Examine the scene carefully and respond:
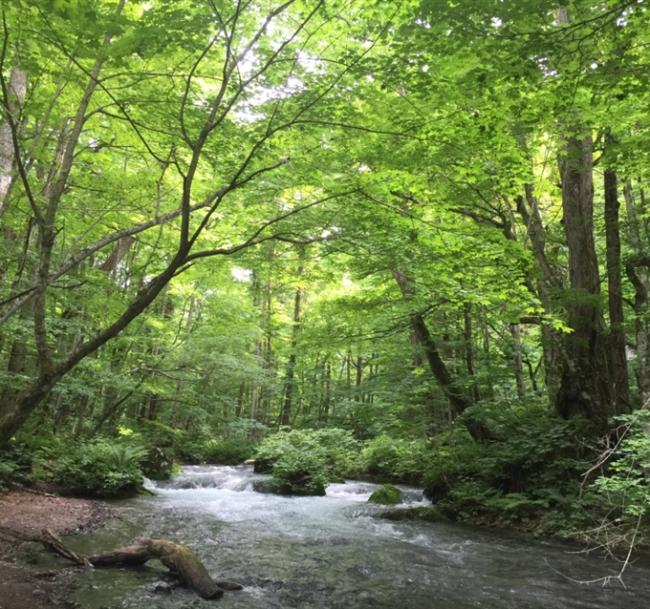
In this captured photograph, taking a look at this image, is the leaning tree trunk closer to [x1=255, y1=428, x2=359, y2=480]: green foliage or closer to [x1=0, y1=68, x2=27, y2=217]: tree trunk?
[x1=255, y1=428, x2=359, y2=480]: green foliage

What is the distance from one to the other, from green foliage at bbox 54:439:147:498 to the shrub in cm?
398

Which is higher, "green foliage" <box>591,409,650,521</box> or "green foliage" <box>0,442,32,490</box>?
"green foliage" <box>591,409,650,521</box>

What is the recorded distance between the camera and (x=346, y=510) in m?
11.8

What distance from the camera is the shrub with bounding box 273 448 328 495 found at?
46.6 feet

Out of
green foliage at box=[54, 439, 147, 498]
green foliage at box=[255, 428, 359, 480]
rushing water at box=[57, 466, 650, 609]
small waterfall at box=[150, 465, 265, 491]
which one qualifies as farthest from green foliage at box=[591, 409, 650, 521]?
small waterfall at box=[150, 465, 265, 491]

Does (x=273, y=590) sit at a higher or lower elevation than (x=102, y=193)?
lower

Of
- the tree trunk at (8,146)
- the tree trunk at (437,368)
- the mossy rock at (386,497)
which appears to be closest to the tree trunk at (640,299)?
the tree trunk at (437,368)

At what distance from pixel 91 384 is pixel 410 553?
9093 mm

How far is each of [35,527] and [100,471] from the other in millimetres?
4218

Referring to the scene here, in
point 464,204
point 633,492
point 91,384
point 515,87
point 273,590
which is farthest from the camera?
point 91,384

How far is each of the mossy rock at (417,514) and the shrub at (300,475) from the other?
3.49 metres

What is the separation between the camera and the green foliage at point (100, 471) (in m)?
11.2

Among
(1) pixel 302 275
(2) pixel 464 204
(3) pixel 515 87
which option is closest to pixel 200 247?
(1) pixel 302 275

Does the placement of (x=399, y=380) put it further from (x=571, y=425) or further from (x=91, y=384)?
(x=91, y=384)
